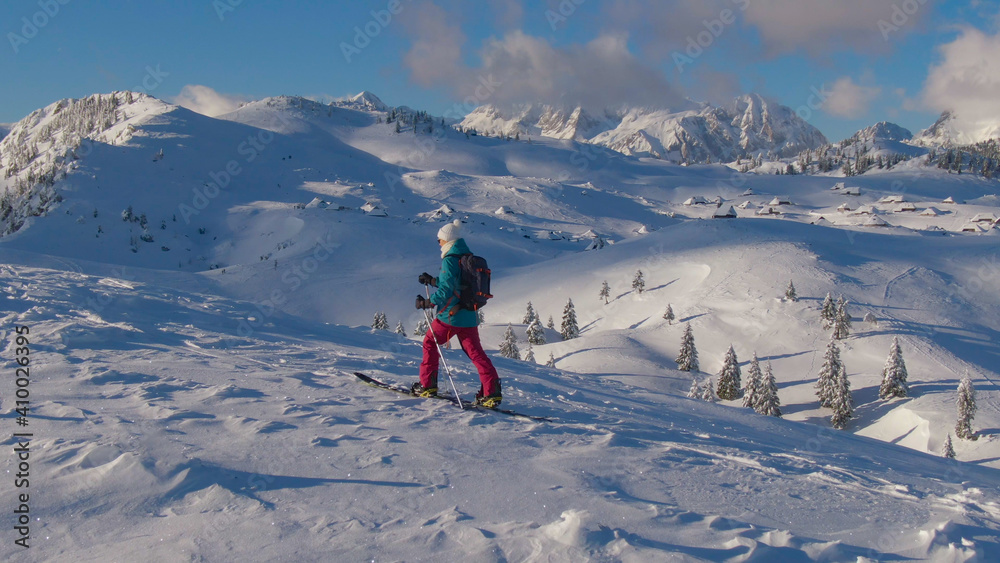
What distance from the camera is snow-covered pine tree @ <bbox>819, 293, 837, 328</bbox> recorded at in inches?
1366

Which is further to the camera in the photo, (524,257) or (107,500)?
(524,257)

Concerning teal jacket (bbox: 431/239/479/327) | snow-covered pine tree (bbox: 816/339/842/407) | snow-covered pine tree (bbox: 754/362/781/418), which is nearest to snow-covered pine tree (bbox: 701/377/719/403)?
snow-covered pine tree (bbox: 754/362/781/418)

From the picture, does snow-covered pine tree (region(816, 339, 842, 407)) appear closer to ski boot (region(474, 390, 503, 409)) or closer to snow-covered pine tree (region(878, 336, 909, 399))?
snow-covered pine tree (region(878, 336, 909, 399))

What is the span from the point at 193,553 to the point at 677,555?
2881 millimetres

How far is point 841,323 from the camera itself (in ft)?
110

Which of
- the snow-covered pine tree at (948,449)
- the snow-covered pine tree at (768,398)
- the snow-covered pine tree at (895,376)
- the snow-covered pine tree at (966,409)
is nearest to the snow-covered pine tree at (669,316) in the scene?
the snow-covered pine tree at (768,398)

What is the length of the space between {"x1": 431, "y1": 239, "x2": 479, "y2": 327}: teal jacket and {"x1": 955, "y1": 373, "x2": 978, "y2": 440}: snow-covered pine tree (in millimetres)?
25646

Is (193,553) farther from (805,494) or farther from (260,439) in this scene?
(805,494)

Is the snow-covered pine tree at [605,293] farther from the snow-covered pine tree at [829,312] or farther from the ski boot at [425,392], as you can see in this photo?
the ski boot at [425,392]

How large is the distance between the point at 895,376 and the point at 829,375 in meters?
2.99

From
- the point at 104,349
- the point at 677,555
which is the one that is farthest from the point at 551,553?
the point at 104,349

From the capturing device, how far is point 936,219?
90.6 meters

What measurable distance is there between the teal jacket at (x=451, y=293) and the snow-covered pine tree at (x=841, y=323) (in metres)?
33.0

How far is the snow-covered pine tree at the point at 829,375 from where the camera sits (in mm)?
27781
